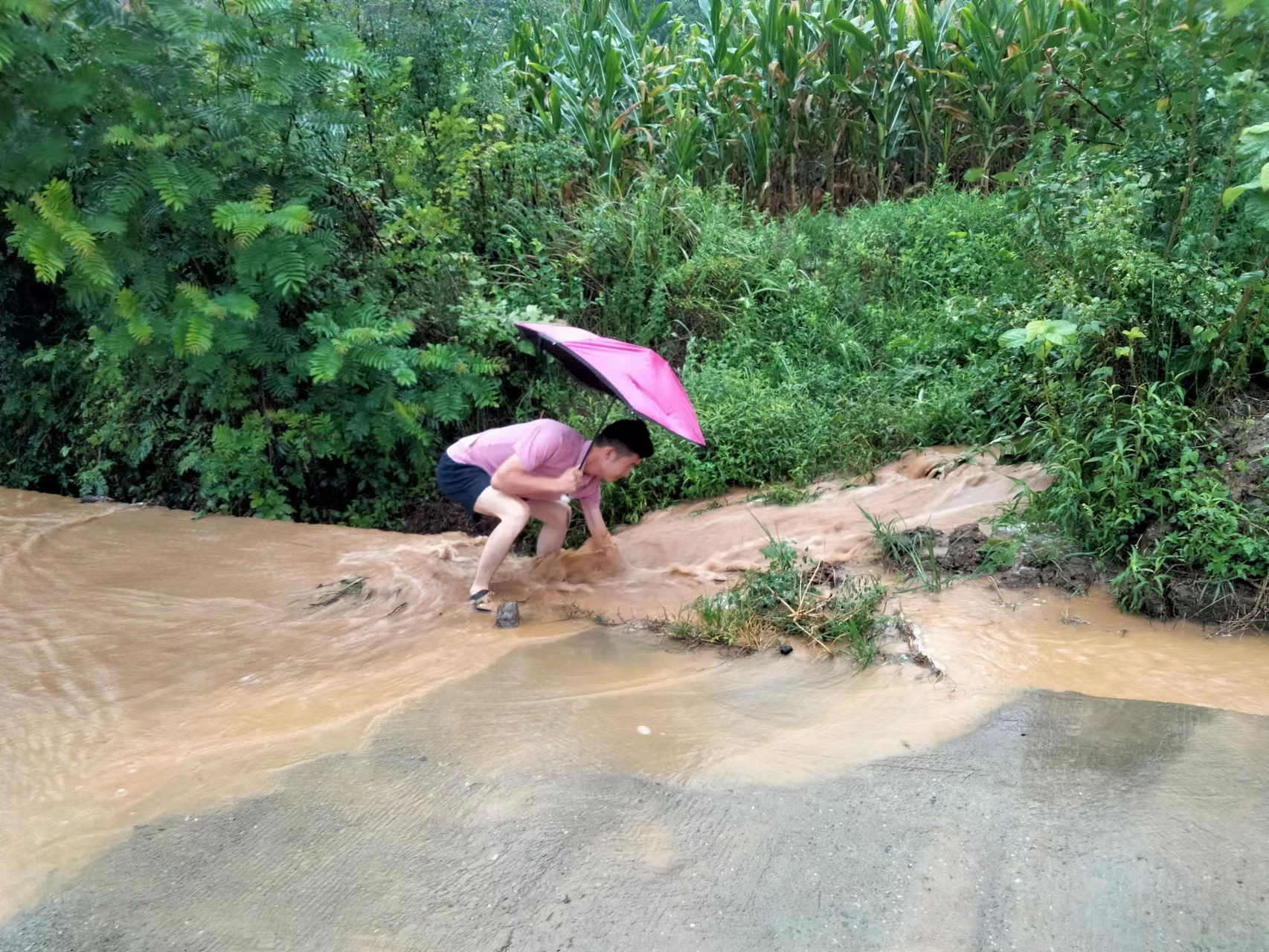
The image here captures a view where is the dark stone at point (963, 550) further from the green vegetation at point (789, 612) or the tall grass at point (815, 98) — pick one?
the tall grass at point (815, 98)

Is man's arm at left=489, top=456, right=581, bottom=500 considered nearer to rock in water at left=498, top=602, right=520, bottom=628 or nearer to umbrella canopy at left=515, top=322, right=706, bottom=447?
umbrella canopy at left=515, top=322, right=706, bottom=447

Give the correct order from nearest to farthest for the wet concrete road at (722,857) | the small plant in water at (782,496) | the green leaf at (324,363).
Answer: the wet concrete road at (722,857)
the small plant in water at (782,496)
the green leaf at (324,363)

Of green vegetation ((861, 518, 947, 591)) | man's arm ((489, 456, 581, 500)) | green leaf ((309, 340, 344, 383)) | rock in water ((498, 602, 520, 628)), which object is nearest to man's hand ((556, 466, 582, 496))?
man's arm ((489, 456, 581, 500))

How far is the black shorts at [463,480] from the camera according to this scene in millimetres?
4945

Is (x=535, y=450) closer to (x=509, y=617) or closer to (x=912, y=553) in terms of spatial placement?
(x=509, y=617)

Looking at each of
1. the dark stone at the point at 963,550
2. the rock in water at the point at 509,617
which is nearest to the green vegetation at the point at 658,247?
the dark stone at the point at 963,550

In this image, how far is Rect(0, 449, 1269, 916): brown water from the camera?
9.85 feet

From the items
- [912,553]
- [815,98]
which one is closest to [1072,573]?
[912,553]

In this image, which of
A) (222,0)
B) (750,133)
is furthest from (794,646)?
(750,133)

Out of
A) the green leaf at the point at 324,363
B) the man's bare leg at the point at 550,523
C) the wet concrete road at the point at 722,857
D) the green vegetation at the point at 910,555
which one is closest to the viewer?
the wet concrete road at the point at 722,857

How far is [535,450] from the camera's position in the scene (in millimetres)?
4695

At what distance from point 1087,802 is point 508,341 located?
5431 millimetres

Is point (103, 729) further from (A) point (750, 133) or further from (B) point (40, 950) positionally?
(A) point (750, 133)

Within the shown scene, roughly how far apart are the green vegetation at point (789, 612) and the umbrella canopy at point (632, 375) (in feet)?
2.32
